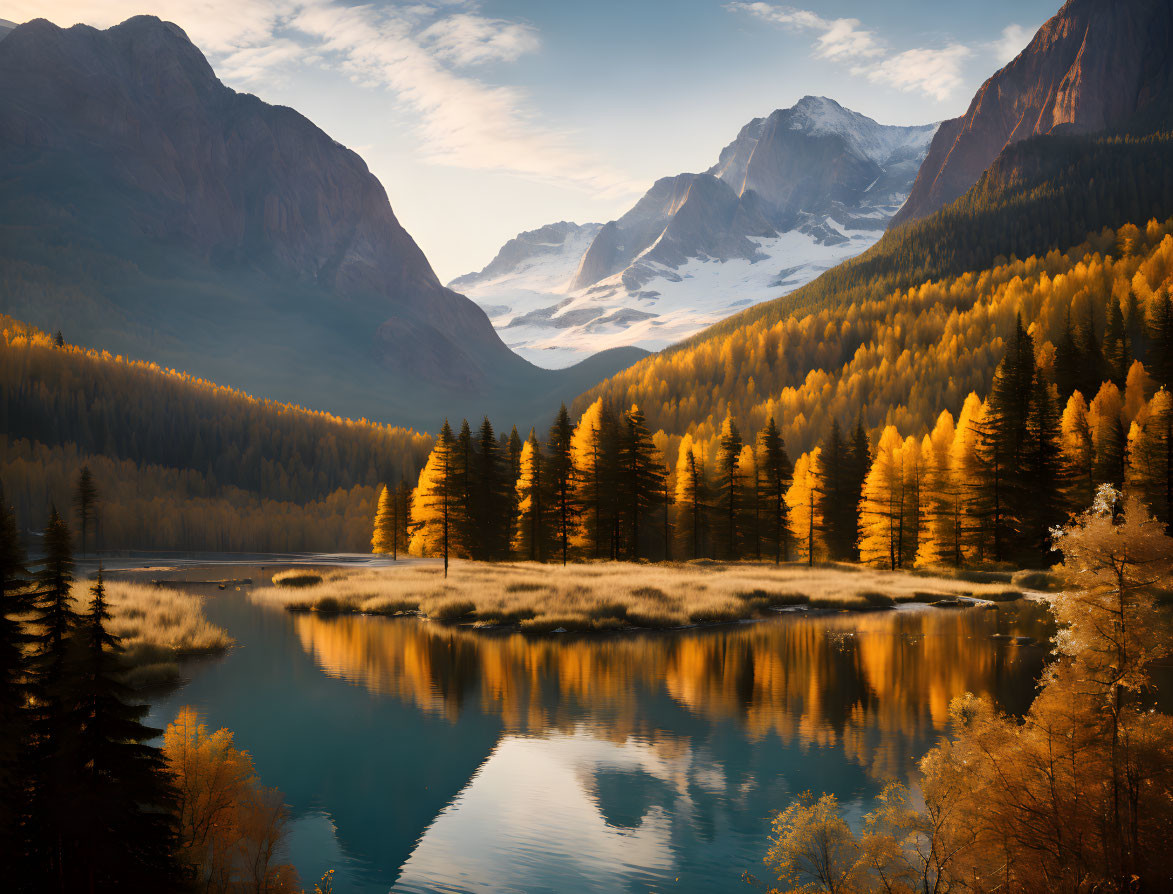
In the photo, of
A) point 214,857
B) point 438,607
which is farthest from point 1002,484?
point 214,857

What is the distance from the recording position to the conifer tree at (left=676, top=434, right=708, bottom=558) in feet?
267

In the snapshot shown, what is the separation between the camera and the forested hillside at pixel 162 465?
14088 cm

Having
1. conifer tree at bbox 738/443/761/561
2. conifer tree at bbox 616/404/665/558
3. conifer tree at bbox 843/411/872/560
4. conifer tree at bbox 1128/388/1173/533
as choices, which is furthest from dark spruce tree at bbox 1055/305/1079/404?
conifer tree at bbox 616/404/665/558

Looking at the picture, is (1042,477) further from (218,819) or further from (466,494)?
(218,819)

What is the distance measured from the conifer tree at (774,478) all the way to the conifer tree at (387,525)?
41189 millimetres

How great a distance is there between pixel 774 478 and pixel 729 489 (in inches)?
171

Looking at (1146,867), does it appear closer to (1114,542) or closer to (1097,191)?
(1114,542)

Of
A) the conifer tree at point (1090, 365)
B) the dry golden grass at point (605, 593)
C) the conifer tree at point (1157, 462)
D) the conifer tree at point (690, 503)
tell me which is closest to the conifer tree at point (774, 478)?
the conifer tree at point (690, 503)

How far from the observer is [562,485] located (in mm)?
71812

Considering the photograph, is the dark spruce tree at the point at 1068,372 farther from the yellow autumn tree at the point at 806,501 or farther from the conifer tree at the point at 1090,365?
the yellow autumn tree at the point at 806,501

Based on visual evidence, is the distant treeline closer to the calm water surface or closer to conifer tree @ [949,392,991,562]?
conifer tree @ [949,392,991,562]

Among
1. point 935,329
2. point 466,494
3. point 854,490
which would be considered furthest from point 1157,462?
point 935,329

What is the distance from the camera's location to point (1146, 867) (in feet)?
32.6

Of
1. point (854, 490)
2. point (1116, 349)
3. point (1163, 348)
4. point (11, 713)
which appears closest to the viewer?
point (11, 713)
